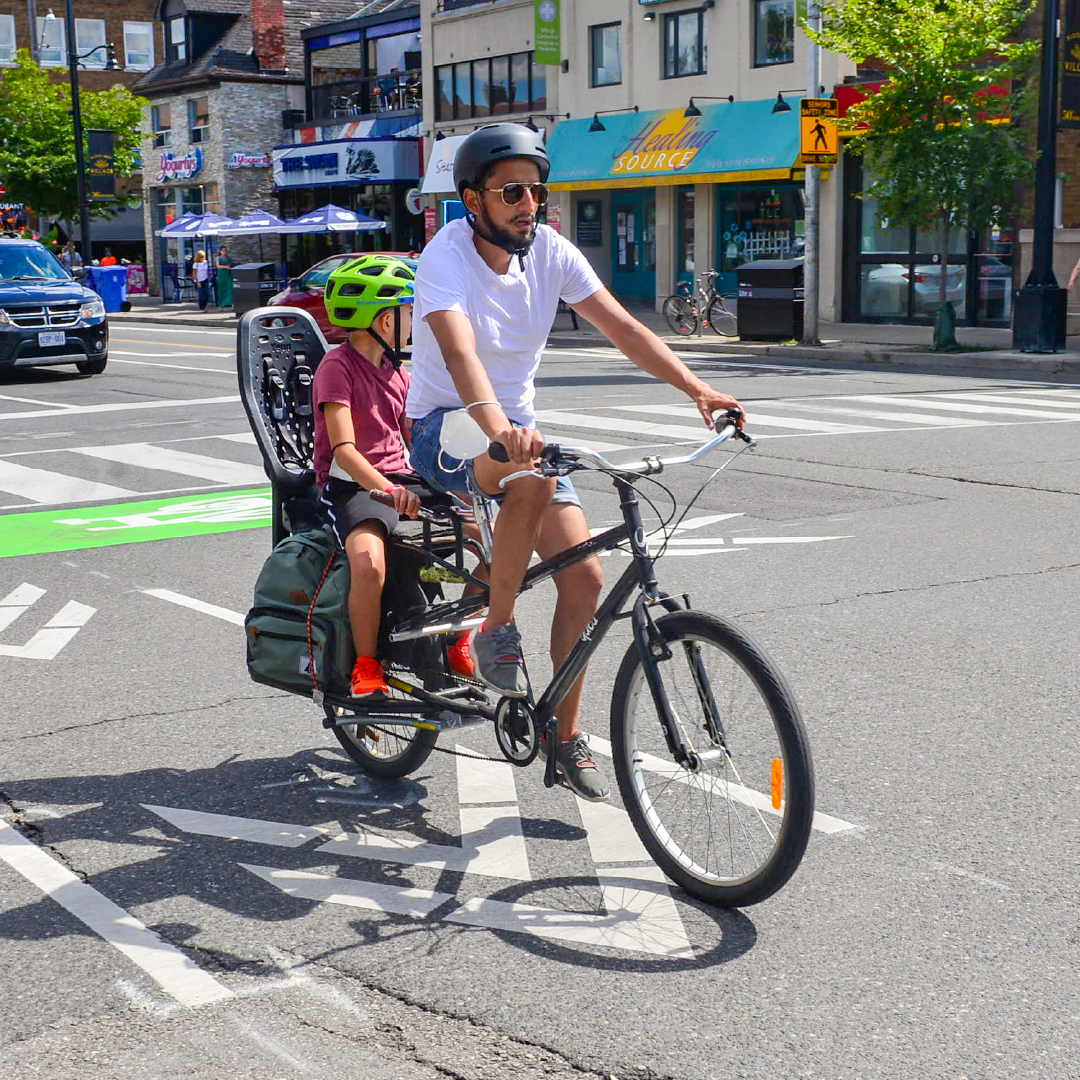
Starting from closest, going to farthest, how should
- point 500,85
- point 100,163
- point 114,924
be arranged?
point 114,924
point 500,85
point 100,163

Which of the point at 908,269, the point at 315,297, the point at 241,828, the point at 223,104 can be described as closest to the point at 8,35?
the point at 223,104

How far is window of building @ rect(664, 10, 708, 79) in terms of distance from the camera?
33.9 m

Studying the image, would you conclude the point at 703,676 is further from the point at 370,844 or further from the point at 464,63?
the point at 464,63

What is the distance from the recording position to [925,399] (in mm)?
16625

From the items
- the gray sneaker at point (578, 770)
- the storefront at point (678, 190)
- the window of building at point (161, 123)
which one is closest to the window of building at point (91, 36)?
the window of building at point (161, 123)

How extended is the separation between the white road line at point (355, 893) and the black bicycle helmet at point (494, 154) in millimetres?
1652

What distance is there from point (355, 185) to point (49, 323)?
2758 cm

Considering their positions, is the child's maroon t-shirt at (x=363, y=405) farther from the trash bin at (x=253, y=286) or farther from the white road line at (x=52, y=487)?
the trash bin at (x=253, y=286)

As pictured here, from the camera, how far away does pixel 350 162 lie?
4606 centimetres

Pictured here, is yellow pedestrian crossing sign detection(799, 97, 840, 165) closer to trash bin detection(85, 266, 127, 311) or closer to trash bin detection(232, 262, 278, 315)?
trash bin detection(232, 262, 278, 315)

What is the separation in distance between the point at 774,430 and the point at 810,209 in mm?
12096

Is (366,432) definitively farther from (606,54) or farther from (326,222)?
(326,222)

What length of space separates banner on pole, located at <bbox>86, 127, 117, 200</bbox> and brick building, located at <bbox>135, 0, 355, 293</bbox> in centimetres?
560

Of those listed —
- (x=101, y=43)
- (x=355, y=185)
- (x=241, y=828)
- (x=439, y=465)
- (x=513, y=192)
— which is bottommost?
(x=241, y=828)
